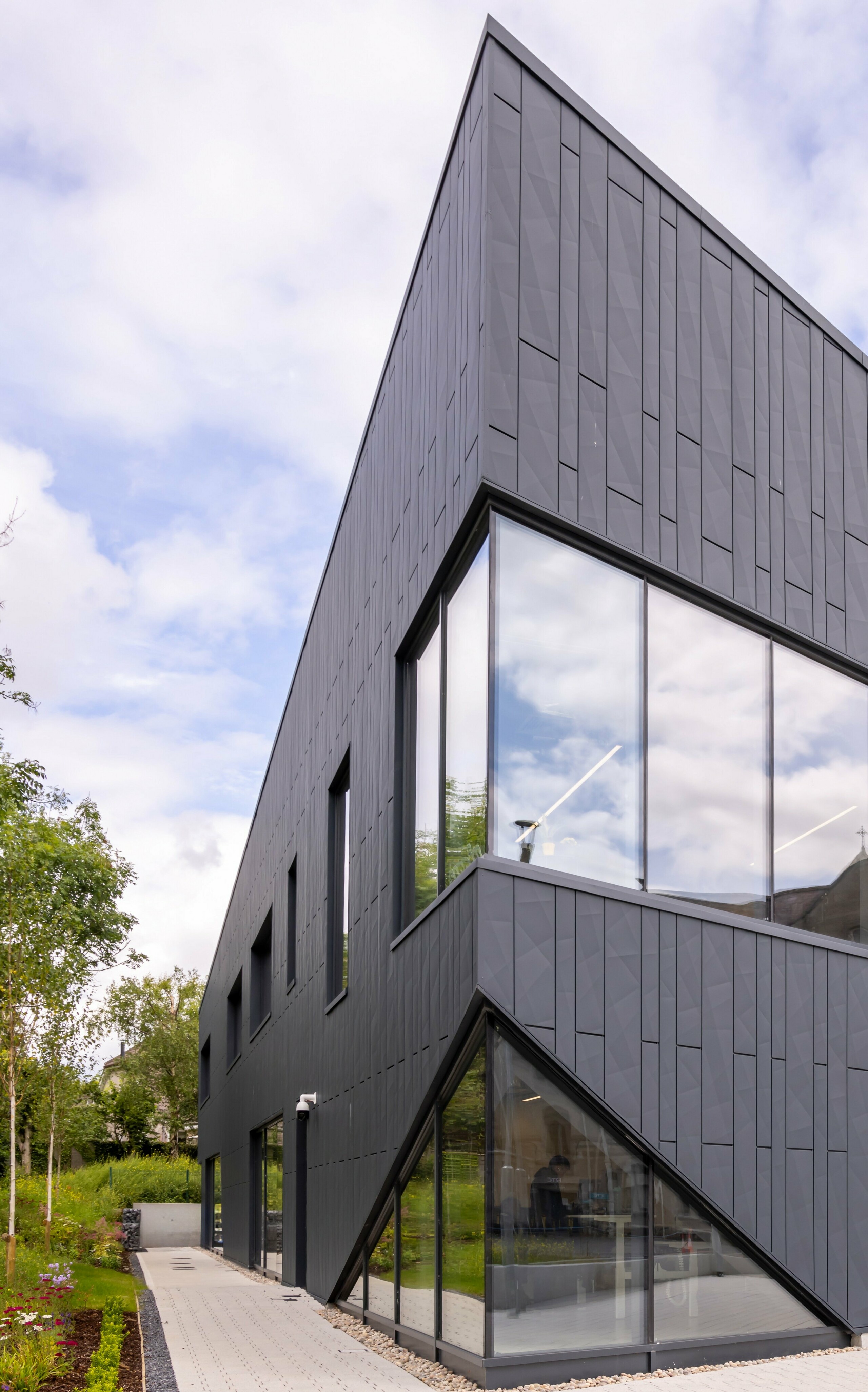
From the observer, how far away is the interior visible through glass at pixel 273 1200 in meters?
16.6

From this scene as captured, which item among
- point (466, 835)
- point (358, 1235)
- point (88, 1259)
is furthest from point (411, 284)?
point (88, 1259)

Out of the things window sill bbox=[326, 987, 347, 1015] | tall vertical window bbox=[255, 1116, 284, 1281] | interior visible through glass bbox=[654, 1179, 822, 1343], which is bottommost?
tall vertical window bbox=[255, 1116, 284, 1281]

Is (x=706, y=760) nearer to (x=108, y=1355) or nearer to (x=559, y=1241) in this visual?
(x=559, y=1241)

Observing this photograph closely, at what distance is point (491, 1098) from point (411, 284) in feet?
24.1

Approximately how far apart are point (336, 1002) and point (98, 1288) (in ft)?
15.5

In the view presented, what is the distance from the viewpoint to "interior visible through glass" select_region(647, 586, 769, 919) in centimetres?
818

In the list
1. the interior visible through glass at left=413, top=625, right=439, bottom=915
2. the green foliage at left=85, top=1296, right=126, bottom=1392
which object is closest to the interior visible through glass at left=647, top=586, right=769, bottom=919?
the interior visible through glass at left=413, top=625, right=439, bottom=915

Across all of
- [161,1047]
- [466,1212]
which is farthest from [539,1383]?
[161,1047]

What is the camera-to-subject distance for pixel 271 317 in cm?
1800

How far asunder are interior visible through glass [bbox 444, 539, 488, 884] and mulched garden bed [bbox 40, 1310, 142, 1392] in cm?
411

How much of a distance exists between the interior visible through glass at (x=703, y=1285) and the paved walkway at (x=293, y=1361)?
26 cm

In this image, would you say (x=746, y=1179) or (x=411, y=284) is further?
(x=411, y=284)

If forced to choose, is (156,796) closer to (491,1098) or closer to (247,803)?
(247,803)

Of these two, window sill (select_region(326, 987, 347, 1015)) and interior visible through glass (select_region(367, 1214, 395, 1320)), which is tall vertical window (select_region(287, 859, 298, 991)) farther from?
interior visible through glass (select_region(367, 1214, 395, 1320))
